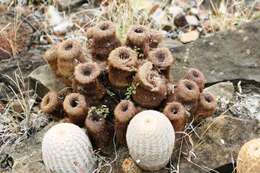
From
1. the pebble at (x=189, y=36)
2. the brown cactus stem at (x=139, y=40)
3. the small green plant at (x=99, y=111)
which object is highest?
the brown cactus stem at (x=139, y=40)

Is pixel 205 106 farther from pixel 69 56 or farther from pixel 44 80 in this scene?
pixel 44 80

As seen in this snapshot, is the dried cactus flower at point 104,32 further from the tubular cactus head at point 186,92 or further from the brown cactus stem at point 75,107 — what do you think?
the tubular cactus head at point 186,92

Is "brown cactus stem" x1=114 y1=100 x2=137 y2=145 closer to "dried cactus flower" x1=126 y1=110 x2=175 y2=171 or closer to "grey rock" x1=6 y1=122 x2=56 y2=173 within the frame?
"dried cactus flower" x1=126 y1=110 x2=175 y2=171

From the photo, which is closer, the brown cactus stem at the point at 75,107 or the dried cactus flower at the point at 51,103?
the brown cactus stem at the point at 75,107

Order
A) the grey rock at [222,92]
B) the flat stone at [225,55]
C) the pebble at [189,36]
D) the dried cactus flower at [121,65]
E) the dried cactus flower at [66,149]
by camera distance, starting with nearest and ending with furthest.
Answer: the dried cactus flower at [66,149] → the dried cactus flower at [121,65] → the grey rock at [222,92] → the flat stone at [225,55] → the pebble at [189,36]

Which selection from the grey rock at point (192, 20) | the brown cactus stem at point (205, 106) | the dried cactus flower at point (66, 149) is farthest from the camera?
the grey rock at point (192, 20)

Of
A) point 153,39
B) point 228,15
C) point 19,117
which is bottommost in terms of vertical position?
point 19,117

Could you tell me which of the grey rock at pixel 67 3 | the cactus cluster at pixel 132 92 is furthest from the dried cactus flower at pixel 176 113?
the grey rock at pixel 67 3

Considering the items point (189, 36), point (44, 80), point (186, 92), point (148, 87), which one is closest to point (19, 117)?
point (44, 80)

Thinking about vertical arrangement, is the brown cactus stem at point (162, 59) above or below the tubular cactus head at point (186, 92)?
above
